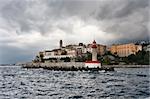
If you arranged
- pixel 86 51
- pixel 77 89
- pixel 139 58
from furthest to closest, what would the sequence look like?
1. pixel 86 51
2. pixel 139 58
3. pixel 77 89

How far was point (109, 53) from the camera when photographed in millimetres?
155125

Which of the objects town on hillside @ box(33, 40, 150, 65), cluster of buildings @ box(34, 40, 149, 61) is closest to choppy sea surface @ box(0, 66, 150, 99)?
town on hillside @ box(33, 40, 150, 65)

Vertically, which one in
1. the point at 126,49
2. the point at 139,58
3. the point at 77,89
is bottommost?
the point at 77,89

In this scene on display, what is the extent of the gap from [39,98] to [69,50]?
130916 mm

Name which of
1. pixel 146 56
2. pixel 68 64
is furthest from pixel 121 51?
pixel 68 64

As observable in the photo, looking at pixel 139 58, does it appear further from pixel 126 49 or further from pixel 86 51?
pixel 86 51

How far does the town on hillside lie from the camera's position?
140 m

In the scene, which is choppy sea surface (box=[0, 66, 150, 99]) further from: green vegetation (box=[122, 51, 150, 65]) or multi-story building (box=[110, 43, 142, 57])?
multi-story building (box=[110, 43, 142, 57])

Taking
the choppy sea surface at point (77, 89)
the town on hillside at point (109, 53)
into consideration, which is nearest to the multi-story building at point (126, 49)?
the town on hillside at point (109, 53)

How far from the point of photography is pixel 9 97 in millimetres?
Answer: 21312

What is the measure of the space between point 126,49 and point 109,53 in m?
7.99

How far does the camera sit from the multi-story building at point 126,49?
151150 mm

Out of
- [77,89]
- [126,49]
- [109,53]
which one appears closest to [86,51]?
[109,53]

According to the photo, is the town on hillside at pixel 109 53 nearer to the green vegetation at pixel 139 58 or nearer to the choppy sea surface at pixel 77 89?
the green vegetation at pixel 139 58
